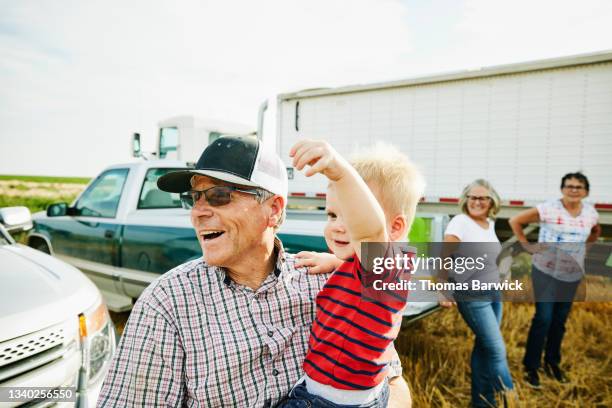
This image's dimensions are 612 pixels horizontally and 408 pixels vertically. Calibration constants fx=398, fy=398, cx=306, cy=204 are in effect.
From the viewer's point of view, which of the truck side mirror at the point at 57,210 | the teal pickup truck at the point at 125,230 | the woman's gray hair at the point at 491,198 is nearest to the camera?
the woman's gray hair at the point at 491,198

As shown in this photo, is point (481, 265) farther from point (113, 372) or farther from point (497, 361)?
point (113, 372)

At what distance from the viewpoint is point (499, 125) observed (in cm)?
666

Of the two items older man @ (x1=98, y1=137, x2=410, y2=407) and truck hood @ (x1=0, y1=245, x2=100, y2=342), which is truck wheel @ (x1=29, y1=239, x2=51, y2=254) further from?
older man @ (x1=98, y1=137, x2=410, y2=407)

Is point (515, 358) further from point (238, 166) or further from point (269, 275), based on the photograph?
point (238, 166)

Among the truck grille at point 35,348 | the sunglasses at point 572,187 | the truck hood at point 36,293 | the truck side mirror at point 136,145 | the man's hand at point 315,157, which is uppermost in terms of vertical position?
the truck side mirror at point 136,145

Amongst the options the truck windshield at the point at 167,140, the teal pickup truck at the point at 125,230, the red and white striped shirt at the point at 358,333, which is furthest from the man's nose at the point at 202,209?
the truck windshield at the point at 167,140

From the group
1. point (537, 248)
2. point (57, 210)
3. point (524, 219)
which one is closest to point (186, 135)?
point (57, 210)

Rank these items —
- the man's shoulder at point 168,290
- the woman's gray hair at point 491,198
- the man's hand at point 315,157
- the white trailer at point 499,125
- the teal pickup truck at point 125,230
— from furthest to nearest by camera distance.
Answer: the white trailer at point 499,125
the teal pickup truck at point 125,230
the woman's gray hair at point 491,198
the man's shoulder at point 168,290
the man's hand at point 315,157

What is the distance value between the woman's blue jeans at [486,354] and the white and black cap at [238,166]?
2006mm

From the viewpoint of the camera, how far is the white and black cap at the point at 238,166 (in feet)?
5.40

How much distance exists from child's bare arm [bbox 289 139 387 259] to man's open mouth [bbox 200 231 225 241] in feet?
2.25

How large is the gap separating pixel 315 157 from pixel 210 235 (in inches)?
32.4

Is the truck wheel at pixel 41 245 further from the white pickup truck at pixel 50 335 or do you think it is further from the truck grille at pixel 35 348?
the truck grille at pixel 35 348

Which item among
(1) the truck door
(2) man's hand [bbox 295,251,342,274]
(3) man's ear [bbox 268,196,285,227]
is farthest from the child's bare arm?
(1) the truck door
